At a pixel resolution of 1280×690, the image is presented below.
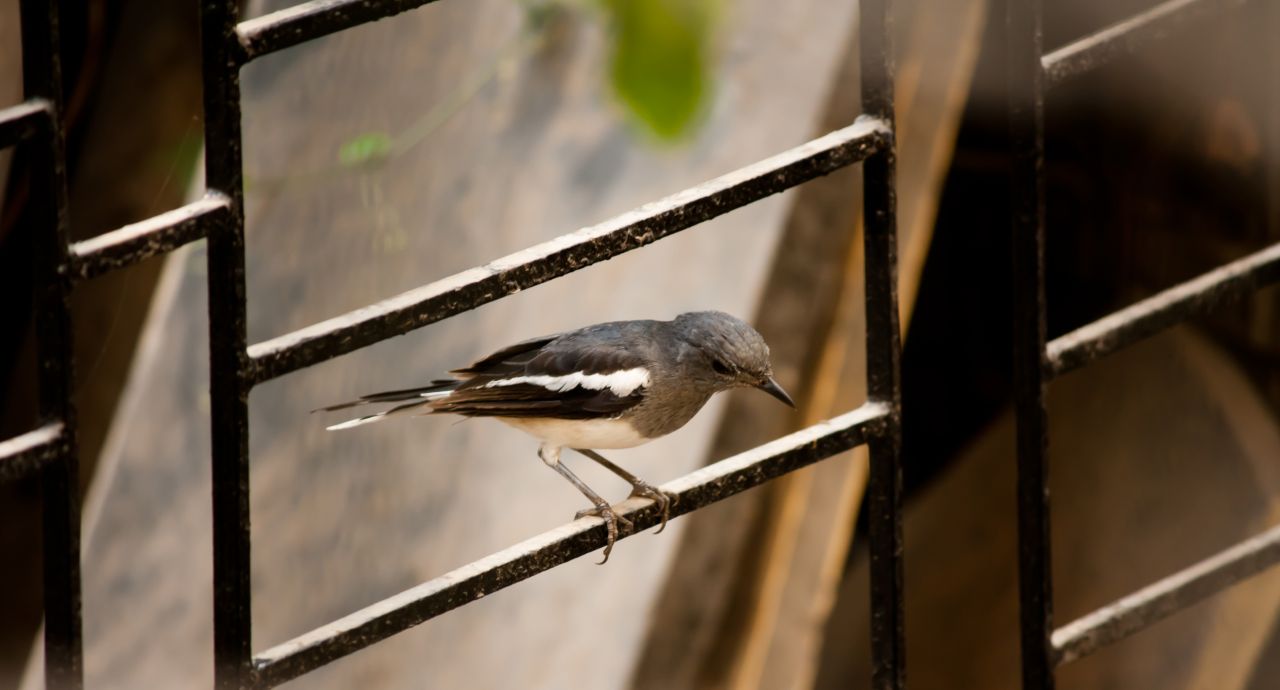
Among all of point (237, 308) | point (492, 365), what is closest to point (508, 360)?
point (492, 365)

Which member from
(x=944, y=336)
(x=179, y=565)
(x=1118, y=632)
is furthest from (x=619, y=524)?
(x=944, y=336)

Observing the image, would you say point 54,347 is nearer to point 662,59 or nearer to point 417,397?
point 662,59

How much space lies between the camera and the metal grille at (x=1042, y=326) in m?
2.11

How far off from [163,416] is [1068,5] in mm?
2228

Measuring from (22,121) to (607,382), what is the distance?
1.10 metres

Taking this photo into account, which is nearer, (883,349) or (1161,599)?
(883,349)

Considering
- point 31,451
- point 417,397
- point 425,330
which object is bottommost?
point 425,330

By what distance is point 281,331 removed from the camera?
3723mm

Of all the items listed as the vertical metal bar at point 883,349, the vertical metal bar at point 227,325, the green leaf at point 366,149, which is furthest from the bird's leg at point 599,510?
the green leaf at point 366,149

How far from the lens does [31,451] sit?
1507mm

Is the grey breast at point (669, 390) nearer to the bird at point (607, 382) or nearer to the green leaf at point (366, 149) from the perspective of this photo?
the bird at point (607, 382)

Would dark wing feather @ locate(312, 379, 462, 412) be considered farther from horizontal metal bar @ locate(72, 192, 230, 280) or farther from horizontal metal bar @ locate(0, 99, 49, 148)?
horizontal metal bar @ locate(0, 99, 49, 148)

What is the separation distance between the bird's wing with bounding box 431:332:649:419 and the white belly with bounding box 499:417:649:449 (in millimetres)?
30

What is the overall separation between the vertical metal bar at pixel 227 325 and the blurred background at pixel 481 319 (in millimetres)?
1691
